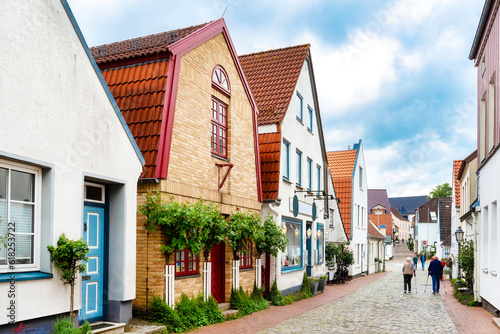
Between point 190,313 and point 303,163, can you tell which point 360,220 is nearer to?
point 303,163

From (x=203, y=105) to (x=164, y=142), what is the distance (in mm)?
2176

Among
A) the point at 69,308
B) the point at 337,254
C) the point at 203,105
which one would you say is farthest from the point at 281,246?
the point at 337,254

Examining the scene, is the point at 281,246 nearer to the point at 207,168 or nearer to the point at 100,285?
the point at 207,168

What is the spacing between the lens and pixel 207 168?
13.2m

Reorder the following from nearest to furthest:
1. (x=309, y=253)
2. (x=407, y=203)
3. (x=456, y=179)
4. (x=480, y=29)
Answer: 1. (x=480, y=29)
2. (x=309, y=253)
3. (x=456, y=179)
4. (x=407, y=203)

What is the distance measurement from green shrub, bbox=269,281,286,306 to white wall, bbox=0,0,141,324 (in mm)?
7712

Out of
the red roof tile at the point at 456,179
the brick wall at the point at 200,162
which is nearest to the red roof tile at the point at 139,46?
the brick wall at the point at 200,162

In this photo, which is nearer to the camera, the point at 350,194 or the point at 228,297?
the point at 228,297

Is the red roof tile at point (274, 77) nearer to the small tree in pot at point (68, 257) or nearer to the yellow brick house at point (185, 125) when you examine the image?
the yellow brick house at point (185, 125)

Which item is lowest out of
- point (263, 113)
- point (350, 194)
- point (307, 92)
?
point (350, 194)

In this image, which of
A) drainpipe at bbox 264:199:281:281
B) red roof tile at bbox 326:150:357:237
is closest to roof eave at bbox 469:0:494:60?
drainpipe at bbox 264:199:281:281

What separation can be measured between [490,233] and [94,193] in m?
10.4

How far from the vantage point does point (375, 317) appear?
1429cm

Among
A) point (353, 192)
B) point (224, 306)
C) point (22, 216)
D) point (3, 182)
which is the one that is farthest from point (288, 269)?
point (353, 192)
